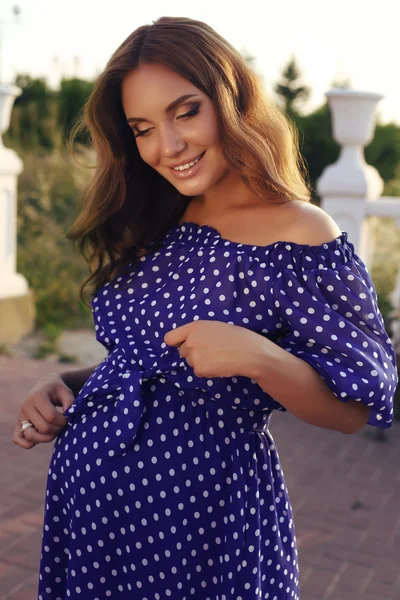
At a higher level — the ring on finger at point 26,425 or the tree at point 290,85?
the ring on finger at point 26,425

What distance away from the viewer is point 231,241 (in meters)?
1.79

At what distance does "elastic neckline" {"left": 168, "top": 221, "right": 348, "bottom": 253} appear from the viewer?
1661 millimetres

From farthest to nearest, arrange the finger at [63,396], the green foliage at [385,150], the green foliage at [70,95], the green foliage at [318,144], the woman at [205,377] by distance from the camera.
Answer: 1. the green foliage at [70,95]
2. the green foliage at [385,150]
3. the green foliage at [318,144]
4. the finger at [63,396]
5. the woman at [205,377]

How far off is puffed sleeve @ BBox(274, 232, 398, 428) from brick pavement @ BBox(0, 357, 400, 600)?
1.92 meters

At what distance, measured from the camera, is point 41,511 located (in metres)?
3.89

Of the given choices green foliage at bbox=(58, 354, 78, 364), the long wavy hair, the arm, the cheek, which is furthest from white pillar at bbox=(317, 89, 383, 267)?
the arm

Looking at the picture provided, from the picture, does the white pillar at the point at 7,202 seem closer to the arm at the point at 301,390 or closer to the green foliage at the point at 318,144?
the arm at the point at 301,390

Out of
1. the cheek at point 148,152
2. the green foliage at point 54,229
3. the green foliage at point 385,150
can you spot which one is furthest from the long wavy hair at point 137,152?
the green foliage at point 385,150

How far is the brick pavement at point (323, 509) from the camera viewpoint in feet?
10.9

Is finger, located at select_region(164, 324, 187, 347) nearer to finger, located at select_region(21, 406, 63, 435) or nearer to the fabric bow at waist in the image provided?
the fabric bow at waist

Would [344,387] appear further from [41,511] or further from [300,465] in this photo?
[300,465]

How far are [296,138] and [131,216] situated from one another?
484 mm

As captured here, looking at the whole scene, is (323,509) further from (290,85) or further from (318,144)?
(290,85)

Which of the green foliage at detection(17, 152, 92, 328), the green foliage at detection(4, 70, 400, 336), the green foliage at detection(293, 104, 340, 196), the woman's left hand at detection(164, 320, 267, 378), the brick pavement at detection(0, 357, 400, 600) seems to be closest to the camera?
the woman's left hand at detection(164, 320, 267, 378)
